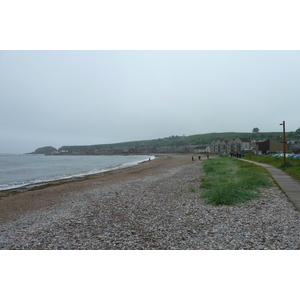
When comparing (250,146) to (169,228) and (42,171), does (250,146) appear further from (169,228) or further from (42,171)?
(169,228)

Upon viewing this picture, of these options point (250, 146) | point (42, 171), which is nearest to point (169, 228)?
point (42, 171)

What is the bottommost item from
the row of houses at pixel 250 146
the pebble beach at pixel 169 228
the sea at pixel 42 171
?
the sea at pixel 42 171

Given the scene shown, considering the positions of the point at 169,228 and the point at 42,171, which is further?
the point at 42,171

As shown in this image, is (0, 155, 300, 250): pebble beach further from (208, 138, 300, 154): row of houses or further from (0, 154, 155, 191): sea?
(208, 138, 300, 154): row of houses

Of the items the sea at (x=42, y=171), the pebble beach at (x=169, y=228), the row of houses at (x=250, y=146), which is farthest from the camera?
the row of houses at (x=250, y=146)

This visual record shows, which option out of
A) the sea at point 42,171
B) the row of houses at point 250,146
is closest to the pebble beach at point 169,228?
the sea at point 42,171

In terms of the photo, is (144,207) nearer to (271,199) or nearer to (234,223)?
(234,223)

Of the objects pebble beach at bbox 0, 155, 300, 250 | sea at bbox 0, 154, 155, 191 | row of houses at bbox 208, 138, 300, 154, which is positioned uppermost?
row of houses at bbox 208, 138, 300, 154

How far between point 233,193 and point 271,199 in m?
1.46

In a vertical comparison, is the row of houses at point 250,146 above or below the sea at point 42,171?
above

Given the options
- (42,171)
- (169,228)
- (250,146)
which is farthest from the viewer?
(250,146)

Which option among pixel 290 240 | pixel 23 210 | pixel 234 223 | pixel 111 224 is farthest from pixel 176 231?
pixel 23 210

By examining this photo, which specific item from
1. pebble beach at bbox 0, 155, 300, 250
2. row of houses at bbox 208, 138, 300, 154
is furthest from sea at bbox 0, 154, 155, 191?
row of houses at bbox 208, 138, 300, 154

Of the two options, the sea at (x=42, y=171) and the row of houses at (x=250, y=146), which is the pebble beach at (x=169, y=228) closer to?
the sea at (x=42, y=171)
